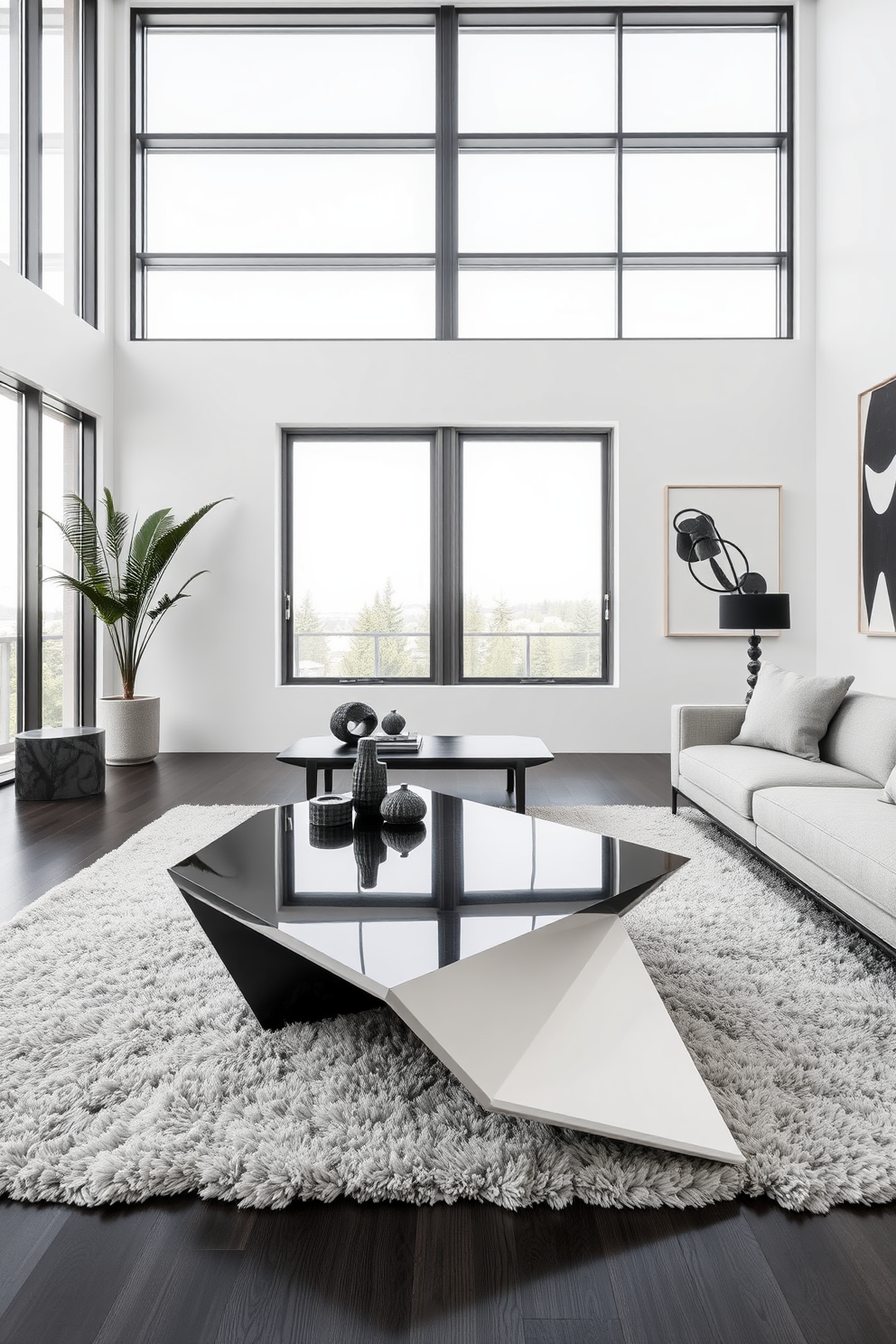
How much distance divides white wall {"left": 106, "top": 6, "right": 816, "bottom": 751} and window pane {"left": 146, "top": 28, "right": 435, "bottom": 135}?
374 mm

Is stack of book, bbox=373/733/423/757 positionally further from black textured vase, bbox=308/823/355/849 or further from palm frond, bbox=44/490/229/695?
palm frond, bbox=44/490/229/695

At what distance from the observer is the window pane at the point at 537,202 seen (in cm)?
603

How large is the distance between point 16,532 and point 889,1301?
5400 millimetres

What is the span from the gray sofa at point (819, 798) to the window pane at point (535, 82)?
4808 mm

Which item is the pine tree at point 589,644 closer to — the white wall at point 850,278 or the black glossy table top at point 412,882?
the white wall at point 850,278

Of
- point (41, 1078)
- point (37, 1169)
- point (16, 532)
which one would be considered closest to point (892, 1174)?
point (37, 1169)

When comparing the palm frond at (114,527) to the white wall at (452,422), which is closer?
the palm frond at (114,527)

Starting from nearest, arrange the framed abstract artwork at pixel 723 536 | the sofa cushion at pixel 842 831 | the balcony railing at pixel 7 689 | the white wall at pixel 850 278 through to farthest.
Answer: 1. the sofa cushion at pixel 842 831
2. the white wall at pixel 850 278
3. the balcony railing at pixel 7 689
4. the framed abstract artwork at pixel 723 536

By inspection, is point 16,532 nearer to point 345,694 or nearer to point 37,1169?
point 345,694

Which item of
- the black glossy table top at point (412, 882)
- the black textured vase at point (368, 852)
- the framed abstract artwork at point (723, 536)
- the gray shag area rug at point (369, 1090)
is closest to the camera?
the gray shag area rug at point (369, 1090)

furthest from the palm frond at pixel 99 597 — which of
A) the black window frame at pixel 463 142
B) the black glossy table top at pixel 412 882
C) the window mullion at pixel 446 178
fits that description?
the black glossy table top at pixel 412 882

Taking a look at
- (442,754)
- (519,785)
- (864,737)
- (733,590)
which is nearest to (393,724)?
(442,754)

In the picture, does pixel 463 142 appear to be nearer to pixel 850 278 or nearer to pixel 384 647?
pixel 850 278

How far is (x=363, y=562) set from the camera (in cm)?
621
